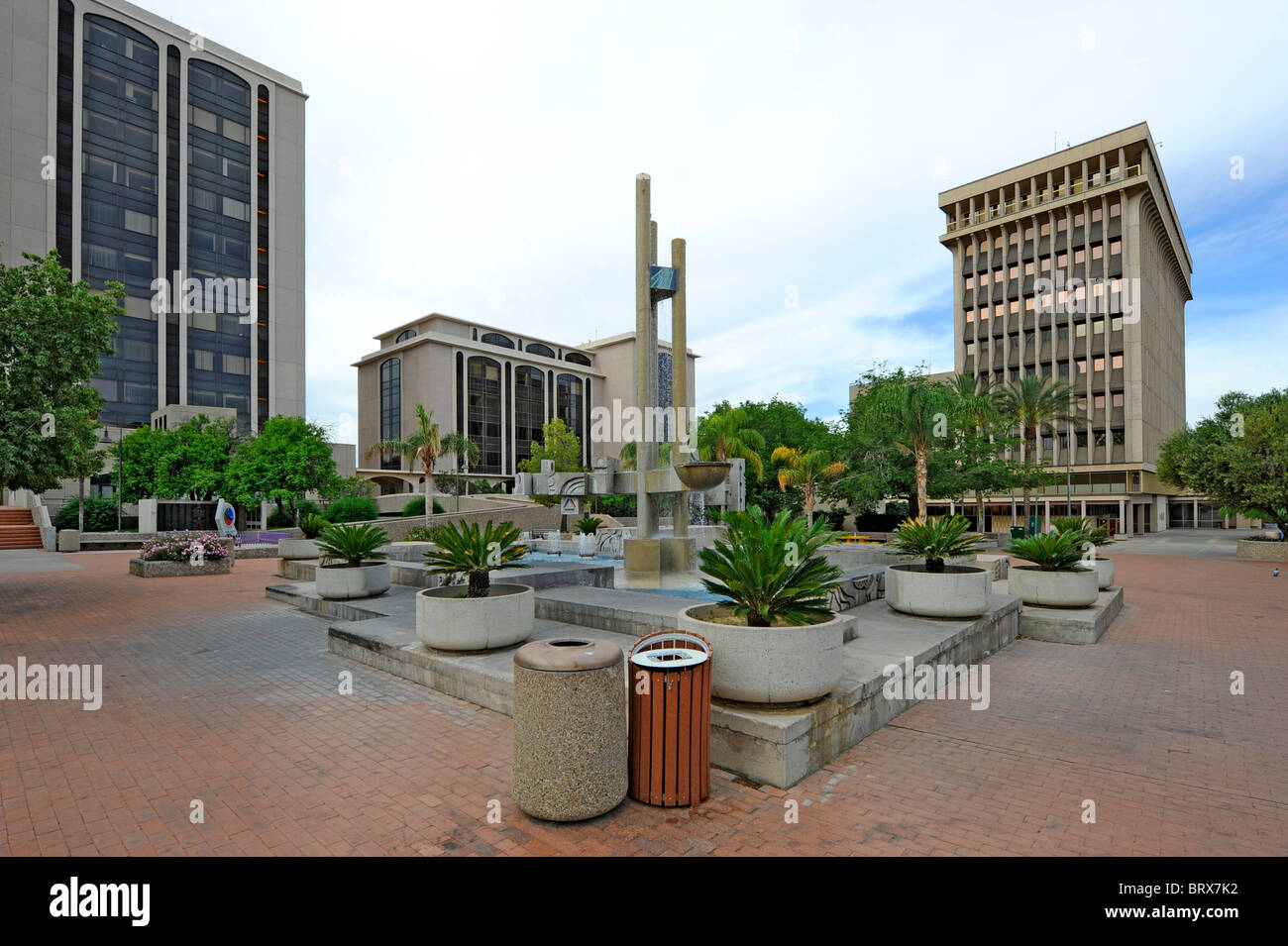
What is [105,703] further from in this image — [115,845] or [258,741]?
[115,845]

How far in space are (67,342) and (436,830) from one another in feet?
52.8

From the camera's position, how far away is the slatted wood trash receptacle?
4.45 m

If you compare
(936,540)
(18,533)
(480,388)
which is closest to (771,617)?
(936,540)

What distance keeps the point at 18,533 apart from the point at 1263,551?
5906cm

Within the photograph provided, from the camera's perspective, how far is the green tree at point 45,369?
1337cm

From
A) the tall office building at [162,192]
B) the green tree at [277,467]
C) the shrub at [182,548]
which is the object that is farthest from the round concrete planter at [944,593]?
the tall office building at [162,192]

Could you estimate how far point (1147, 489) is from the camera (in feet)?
181

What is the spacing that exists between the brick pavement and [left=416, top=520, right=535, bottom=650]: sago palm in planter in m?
0.78

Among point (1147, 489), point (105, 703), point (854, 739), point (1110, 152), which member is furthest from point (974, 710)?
point (1110, 152)

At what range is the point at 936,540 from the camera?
1000cm

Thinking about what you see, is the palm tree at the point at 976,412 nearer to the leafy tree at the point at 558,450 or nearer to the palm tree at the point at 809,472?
the palm tree at the point at 809,472

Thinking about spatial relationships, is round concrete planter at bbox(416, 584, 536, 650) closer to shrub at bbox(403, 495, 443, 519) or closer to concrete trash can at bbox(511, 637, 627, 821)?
concrete trash can at bbox(511, 637, 627, 821)

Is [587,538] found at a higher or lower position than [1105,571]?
lower

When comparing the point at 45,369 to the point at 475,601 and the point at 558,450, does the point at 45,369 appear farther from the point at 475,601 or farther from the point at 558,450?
the point at 558,450
